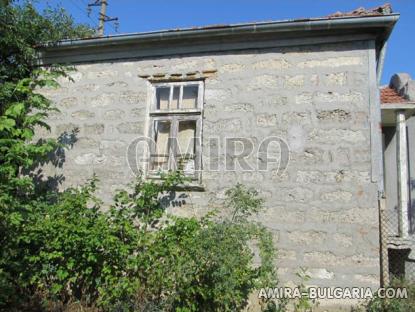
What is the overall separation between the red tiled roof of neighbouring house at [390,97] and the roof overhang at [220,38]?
60.1 inches

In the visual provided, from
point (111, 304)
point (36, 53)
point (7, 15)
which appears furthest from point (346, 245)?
point (7, 15)

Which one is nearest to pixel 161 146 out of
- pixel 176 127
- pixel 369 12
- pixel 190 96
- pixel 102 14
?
pixel 176 127

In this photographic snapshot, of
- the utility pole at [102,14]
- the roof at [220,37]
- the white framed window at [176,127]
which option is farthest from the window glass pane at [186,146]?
the utility pole at [102,14]

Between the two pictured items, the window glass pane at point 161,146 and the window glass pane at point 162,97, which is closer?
the window glass pane at point 161,146

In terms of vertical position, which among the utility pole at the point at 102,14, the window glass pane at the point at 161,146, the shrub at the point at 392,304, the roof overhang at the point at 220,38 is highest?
the utility pole at the point at 102,14

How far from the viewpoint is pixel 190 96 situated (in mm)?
5453

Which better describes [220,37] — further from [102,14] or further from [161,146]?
[102,14]

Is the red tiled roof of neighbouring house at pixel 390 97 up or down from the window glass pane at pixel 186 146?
up

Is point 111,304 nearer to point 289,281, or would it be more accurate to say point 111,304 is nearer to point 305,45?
point 289,281

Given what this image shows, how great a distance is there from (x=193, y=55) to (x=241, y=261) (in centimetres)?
312

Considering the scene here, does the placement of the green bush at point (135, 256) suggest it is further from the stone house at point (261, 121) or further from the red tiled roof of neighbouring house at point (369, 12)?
the red tiled roof of neighbouring house at point (369, 12)

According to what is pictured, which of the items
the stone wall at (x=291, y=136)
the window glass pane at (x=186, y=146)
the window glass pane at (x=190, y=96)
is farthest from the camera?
the window glass pane at (x=190, y=96)

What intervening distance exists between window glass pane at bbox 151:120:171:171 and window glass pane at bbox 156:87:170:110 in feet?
0.82

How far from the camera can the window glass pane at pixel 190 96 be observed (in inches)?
213
